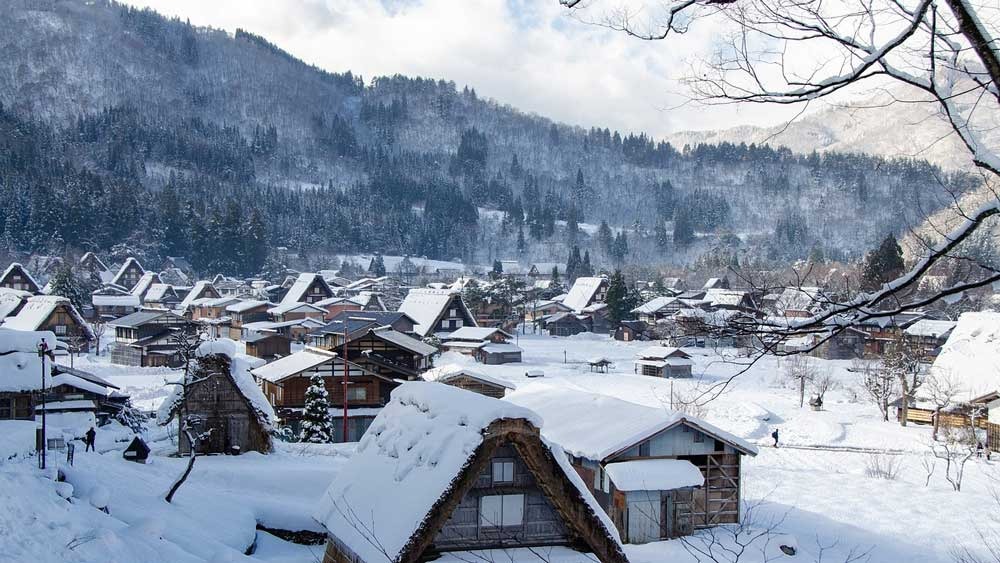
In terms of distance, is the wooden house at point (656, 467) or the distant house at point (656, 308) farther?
A: the distant house at point (656, 308)

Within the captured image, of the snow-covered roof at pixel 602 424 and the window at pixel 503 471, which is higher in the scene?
the window at pixel 503 471

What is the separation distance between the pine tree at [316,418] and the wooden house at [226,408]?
7.74 feet

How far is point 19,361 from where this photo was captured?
59.1ft

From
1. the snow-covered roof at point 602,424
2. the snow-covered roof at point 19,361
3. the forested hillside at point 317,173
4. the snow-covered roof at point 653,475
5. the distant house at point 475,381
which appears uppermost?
the forested hillside at point 317,173

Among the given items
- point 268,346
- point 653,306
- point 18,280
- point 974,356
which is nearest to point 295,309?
point 268,346

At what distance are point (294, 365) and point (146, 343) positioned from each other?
1772 centimetres

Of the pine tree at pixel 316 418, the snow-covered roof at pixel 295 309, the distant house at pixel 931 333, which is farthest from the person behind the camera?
the snow-covered roof at pixel 295 309

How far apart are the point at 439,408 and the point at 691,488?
8486mm

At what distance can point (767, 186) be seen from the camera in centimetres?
16388

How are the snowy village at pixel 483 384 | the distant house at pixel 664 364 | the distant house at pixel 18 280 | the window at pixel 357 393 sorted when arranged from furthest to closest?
the distant house at pixel 18 280, the distant house at pixel 664 364, the window at pixel 357 393, the snowy village at pixel 483 384

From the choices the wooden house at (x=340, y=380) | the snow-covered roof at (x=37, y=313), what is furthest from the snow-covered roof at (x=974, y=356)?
the snow-covered roof at (x=37, y=313)

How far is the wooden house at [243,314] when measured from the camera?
50.1 m

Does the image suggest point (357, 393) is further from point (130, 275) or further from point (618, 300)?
point (130, 275)

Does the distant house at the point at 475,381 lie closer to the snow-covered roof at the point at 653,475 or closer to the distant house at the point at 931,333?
the snow-covered roof at the point at 653,475
